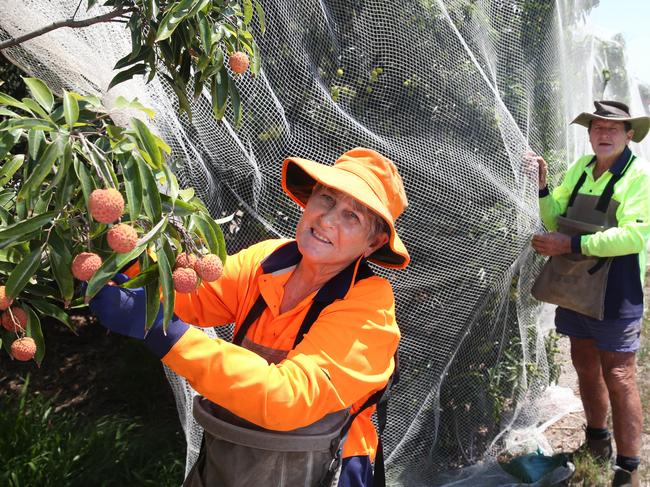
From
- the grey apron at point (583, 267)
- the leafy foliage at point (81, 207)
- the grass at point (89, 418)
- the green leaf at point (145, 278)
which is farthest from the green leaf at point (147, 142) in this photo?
the grey apron at point (583, 267)

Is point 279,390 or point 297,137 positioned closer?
point 279,390

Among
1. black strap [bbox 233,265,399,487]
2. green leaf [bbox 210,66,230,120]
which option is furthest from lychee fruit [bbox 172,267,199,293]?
green leaf [bbox 210,66,230,120]

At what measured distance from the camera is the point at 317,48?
2932mm

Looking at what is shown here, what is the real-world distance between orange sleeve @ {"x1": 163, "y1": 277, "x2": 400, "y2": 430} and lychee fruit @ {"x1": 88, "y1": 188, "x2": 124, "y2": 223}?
1.24ft

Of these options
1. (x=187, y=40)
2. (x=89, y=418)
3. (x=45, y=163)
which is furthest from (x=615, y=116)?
(x=89, y=418)

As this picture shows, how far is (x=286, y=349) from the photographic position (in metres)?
1.86

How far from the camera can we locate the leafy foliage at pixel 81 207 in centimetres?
135

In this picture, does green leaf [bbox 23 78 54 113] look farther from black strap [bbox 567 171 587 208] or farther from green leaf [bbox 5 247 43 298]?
black strap [bbox 567 171 587 208]

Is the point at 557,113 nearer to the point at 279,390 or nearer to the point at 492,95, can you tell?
the point at 492,95

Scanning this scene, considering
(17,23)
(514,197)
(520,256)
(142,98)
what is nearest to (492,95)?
(514,197)

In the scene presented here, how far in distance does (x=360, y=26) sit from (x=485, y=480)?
2.09 metres

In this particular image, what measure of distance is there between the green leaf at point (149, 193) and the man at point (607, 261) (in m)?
2.16

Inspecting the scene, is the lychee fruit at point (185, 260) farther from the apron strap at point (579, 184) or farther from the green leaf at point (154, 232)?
the apron strap at point (579, 184)

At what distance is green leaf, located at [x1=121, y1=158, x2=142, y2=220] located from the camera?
137 centimetres
